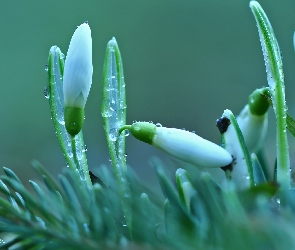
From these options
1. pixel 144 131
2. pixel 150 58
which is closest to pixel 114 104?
pixel 144 131

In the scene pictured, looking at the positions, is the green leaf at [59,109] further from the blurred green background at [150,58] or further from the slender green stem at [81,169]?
the blurred green background at [150,58]

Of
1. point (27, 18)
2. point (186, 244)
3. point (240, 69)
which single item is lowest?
point (186, 244)

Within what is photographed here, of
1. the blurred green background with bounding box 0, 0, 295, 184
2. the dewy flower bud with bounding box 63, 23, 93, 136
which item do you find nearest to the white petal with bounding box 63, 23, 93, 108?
the dewy flower bud with bounding box 63, 23, 93, 136

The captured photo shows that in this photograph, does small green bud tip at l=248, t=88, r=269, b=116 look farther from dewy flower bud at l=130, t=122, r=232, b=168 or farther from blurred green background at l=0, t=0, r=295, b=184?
blurred green background at l=0, t=0, r=295, b=184

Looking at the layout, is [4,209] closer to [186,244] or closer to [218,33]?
[186,244]

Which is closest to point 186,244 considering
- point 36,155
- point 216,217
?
point 216,217

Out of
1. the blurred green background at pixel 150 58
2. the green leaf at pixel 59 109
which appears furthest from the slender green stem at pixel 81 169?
the blurred green background at pixel 150 58
